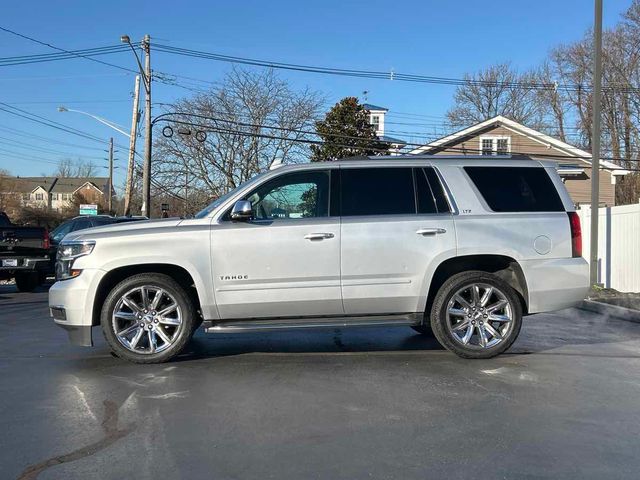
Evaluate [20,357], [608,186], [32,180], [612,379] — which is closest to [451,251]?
[612,379]

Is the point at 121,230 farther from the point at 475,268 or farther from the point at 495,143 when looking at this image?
the point at 495,143

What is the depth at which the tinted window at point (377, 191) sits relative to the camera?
240 inches

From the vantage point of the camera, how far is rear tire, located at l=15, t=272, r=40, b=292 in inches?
561

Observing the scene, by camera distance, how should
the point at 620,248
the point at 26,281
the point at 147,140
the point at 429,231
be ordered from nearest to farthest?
the point at 429,231, the point at 620,248, the point at 26,281, the point at 147,140

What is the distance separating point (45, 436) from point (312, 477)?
1.99 m

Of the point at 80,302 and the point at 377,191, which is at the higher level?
the point at 377,191

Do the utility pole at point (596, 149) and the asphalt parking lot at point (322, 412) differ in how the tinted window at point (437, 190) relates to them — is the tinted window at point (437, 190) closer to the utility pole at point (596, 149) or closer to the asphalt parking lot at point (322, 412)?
the asphalt parking lot at point (322, 412)

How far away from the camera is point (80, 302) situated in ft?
18.9

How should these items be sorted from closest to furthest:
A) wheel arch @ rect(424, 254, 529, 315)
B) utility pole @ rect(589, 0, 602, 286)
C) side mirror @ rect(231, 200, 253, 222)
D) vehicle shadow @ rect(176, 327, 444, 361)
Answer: side mirror @ rect(231, 200, 253, 222) → wheel arch @ rect(424, 254, 529, 315) → vehicle shadow @ rect(176, 327, 444, 361) → utility pole @ rect(589, 0, 602, 286)

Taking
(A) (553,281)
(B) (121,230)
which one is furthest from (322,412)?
(A) (553,281)

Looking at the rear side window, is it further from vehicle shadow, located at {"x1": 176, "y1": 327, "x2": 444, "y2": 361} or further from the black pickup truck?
the black pickup truck

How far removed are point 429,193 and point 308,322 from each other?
6.14ft

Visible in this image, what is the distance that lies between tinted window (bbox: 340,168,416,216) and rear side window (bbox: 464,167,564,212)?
0.75m

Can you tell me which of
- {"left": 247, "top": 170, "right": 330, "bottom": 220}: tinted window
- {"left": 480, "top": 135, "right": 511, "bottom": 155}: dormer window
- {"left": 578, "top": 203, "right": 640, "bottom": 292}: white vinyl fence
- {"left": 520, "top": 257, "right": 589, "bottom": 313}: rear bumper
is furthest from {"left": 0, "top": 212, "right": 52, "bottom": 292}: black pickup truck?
{"left": 480, "top": 135, "right": 511, "bottom": 155}: dormer window
